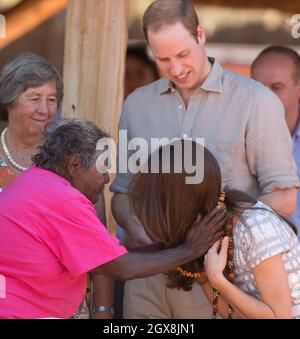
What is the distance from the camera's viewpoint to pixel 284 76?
505cm

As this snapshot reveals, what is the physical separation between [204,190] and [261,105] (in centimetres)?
68

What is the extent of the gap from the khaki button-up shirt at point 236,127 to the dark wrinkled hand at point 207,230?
20.6 inches

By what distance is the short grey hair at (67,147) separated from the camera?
3.36 m

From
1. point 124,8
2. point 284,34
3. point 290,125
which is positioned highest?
point 284,34

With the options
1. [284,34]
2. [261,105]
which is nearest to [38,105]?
[261,105]

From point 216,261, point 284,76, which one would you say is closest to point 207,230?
point 216,261

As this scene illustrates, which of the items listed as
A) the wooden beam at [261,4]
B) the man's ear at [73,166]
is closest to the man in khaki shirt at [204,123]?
the man's ear at [73,166]

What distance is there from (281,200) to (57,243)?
1.11 metres

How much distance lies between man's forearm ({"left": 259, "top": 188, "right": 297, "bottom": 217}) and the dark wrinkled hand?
485mm

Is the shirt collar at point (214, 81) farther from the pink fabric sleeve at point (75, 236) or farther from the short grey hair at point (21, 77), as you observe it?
the pink fabric sleeve at point (75, 236)

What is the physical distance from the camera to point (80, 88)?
14.9 feet

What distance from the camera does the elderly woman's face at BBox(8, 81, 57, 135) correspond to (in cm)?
409

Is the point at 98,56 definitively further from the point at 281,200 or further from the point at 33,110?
the point at 281,200

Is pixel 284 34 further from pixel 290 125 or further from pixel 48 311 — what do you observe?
pixel 48 311
